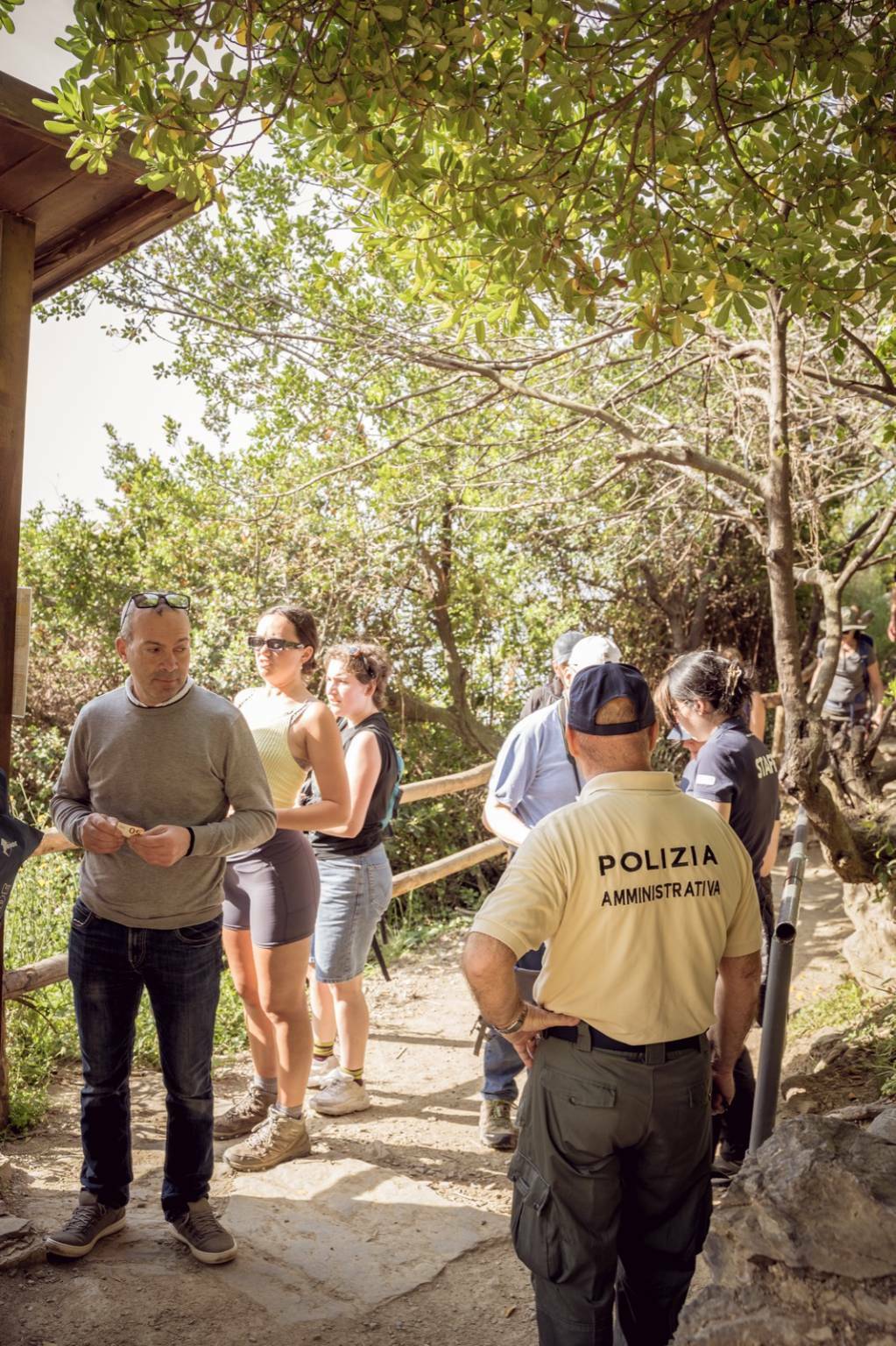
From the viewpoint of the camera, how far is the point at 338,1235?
11.1 feet

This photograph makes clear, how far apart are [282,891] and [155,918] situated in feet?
2.50

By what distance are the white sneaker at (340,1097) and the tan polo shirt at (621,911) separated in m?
2.43

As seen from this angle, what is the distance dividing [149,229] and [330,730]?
1863 millimetres

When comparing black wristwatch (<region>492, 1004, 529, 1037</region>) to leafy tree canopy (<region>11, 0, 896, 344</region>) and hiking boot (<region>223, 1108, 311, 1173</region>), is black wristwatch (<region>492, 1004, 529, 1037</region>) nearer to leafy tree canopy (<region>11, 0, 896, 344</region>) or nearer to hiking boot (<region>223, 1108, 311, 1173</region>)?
hiking boot (<region>223, 1108, 311, 1173</region>)

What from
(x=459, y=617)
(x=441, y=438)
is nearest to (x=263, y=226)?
(x=441, y=438)

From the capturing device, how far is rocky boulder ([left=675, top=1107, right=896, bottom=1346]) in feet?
6.49

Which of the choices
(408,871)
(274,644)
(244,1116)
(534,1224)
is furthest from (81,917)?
(408,871)

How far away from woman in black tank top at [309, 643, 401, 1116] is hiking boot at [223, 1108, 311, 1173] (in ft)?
1.88

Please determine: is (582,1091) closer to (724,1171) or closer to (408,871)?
(724,1171)

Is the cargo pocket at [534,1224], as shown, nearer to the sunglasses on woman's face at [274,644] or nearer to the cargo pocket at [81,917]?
the cargo pocket at [81,917]

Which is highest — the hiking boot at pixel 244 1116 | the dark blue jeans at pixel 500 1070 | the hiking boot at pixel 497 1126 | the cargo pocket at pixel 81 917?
the cargo pocket at pixel 81 917

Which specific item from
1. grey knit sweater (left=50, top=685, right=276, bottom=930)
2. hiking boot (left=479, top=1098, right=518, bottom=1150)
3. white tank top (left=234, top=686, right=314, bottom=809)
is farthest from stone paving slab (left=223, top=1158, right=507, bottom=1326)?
white tank top (left=234, top=686, right=314, bottom=809)

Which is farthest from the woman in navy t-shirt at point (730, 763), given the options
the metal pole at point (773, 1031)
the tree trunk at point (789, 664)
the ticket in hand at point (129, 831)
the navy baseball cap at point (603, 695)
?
the ticket in hand at point (129, 831)

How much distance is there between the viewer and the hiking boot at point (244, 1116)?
4.07m
